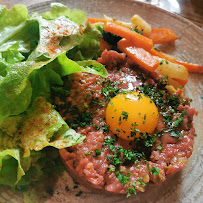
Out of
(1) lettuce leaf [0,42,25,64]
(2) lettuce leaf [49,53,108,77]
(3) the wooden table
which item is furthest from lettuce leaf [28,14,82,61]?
(3) the wooden table

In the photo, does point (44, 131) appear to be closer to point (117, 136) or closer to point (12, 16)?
point (117, 136)

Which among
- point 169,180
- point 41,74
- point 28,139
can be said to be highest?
point 41,74

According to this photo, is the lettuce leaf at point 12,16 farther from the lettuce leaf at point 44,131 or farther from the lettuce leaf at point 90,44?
the lettuce leaf at point 44,131

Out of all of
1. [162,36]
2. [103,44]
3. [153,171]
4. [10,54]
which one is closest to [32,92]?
[10,54]

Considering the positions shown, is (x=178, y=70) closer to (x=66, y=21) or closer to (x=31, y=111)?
(x=66, y=21)

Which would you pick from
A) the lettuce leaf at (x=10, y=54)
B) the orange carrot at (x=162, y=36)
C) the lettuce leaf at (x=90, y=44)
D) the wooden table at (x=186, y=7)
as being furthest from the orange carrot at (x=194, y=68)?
the lettuce leaf at (x=10, y=54)

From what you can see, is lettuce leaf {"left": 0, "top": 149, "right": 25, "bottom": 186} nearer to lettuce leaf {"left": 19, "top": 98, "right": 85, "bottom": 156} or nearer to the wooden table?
lettuce leaf {"left": 19, "top": 98, "right": 85, "bottom": 156}

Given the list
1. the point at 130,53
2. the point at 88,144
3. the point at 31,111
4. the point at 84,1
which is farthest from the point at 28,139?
the point at 84,1
